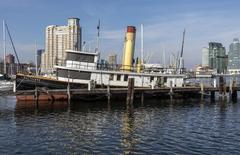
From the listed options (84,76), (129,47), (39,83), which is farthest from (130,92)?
(129,47)

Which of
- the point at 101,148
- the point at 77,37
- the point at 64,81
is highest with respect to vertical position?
the point at 77,37

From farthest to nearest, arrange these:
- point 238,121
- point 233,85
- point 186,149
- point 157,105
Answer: point 233,85 < point 157,105 < point 238,121 < point 186,149

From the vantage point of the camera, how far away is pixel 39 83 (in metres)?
48.9

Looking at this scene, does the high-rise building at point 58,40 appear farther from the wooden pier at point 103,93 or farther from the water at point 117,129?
the water at point 117,129

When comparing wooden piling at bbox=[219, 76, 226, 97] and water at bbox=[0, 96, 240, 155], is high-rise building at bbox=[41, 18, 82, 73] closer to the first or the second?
wooden piling at bbox=[219, 76, 226, 97]

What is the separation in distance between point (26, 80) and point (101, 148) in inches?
1114

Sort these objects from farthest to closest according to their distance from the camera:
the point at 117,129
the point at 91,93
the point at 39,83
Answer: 1. the point at 39,83
2. the point at 91,93
3. the point at 117,129

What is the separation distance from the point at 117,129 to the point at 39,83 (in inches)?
831

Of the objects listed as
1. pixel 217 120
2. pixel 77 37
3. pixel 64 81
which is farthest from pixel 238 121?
pixel 77 37

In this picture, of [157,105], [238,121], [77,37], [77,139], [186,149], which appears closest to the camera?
[186,149]

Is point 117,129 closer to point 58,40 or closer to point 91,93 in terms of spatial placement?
point 91,93

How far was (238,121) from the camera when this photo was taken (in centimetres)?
3553

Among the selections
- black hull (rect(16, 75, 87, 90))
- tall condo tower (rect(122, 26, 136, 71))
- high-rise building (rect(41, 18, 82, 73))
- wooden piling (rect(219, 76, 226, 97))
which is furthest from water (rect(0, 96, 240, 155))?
high-rise building (rect(41, 18, 82, 73))

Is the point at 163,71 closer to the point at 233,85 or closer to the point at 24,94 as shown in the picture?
the point at 233,85
